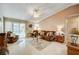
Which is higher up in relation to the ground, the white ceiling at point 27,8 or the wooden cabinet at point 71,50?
the white ceiling at point 27,8

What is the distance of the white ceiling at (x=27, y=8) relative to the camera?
2711 mm

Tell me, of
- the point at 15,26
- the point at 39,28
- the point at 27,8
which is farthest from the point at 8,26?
the point at 39,28

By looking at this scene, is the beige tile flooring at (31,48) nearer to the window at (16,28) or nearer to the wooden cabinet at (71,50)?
the wooden cabinet at (71,50)

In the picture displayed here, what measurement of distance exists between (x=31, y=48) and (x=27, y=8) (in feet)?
2.84

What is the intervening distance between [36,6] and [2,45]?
1.10 meters

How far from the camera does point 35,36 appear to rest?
2.81m

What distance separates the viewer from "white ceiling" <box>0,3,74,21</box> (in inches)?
107

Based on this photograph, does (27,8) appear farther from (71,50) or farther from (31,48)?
(71,50)

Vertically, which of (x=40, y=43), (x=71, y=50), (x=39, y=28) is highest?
(x=39, y=28)

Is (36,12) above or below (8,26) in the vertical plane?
above

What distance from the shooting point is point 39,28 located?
9.15ft

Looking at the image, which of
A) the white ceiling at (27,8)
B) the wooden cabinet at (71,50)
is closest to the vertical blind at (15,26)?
the white ceiling at (27,8)
